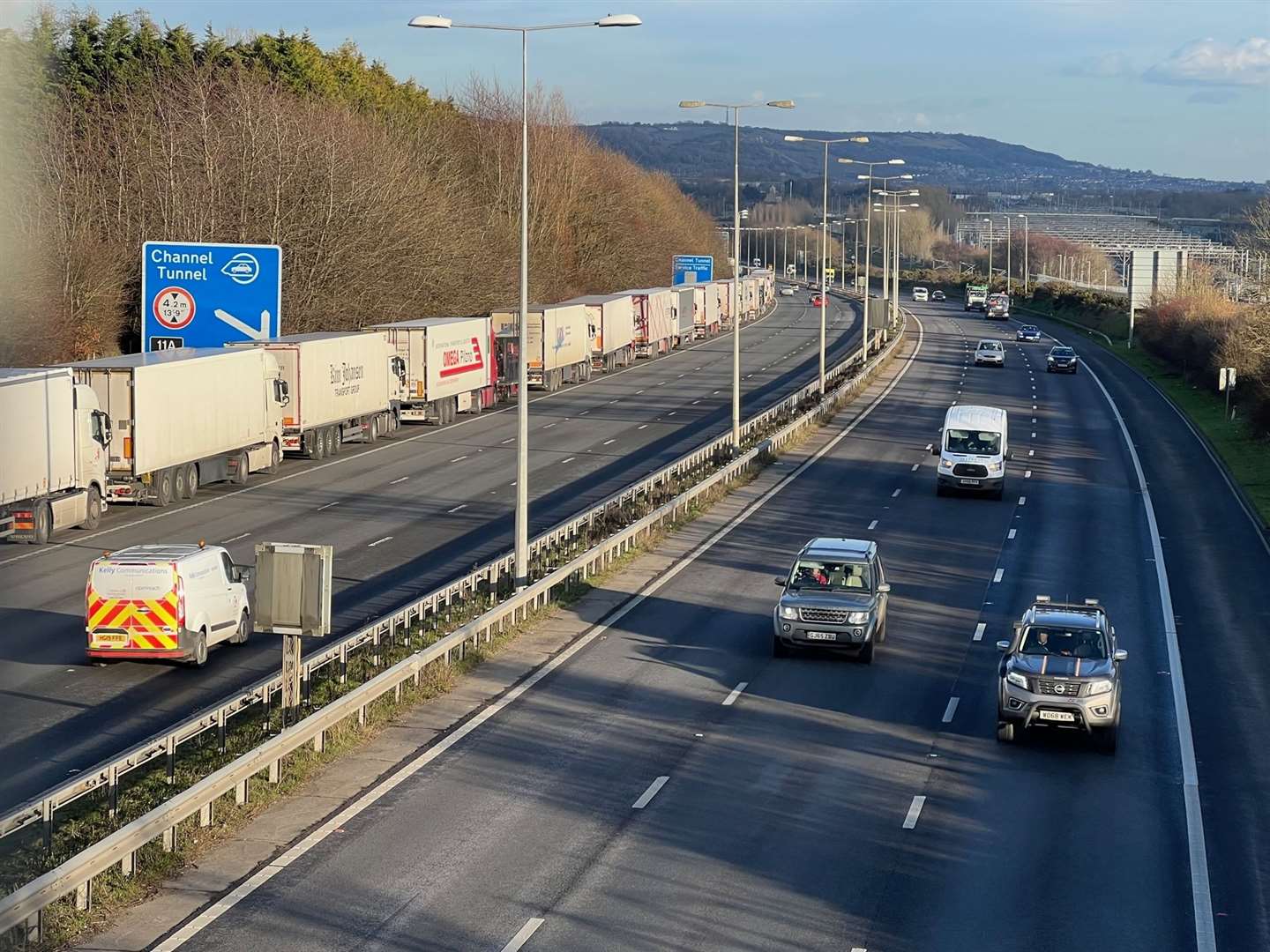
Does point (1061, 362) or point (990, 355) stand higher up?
point (990, 355)

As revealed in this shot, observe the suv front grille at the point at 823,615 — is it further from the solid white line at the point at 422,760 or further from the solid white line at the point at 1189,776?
the solid white line at the point at 1189,776

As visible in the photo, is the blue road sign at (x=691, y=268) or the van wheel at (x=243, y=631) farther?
the blue road sign at (x=691, y=268)

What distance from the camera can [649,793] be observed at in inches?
742

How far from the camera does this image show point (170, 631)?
2444cm

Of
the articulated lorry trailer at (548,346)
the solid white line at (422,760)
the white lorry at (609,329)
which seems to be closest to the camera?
the solid white line at (422,760)

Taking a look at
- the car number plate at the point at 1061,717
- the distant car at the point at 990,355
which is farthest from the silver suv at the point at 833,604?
the distant car at the point at 990,355

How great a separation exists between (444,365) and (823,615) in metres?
36.1

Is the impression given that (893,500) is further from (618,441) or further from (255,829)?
(255,829)

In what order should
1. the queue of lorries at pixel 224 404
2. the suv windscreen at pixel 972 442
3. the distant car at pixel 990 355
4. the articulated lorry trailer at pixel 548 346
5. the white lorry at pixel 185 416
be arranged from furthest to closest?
1. the distant car at pixel 990 355
2. the articulated lorry trailer at pixel 548 346
3. the suv windscreen at pixel 972 442
4. the white lorry at pixel 185 416
5. the queue of lorries at pixel 224 404

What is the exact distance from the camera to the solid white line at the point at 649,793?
18.4 metres

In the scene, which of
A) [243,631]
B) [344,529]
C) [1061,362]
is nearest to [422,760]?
[243,631]

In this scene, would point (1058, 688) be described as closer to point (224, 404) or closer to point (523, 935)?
point (523, 935)

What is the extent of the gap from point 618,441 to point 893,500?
14630 millimetres

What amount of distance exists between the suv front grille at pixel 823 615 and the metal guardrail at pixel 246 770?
15.6 ft
